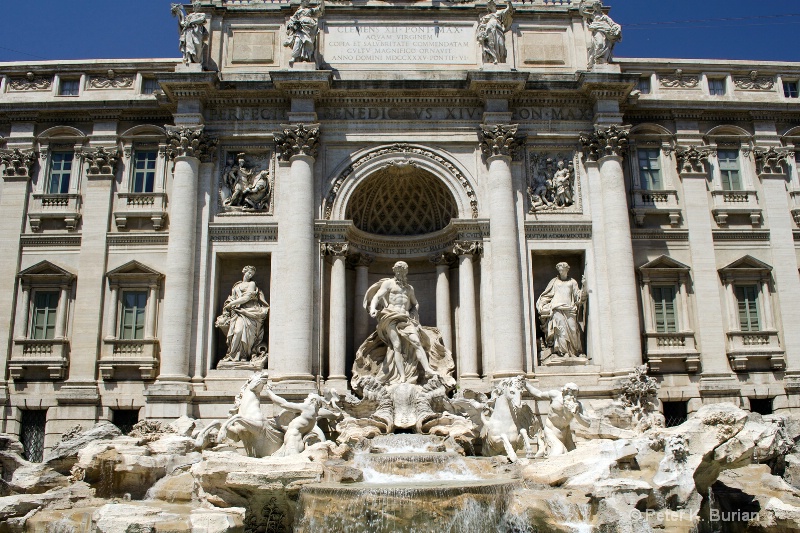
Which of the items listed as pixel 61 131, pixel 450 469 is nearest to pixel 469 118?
pixel 450 469

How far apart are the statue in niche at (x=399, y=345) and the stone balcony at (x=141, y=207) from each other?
7467mm

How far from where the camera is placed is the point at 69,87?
25109 millimetres

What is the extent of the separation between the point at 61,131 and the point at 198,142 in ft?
17.9

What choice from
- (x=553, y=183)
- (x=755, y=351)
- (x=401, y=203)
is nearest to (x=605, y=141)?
(x=553, y=183)

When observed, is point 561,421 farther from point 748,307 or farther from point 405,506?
point 748,307

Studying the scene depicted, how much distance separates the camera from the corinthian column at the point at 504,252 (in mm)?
21531

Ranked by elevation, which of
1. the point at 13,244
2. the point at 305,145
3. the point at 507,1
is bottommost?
the point at 13,244

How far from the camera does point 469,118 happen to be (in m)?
23.7

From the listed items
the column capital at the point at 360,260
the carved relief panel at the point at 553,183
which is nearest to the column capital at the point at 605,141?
the carved relief panel at the point at 553,183

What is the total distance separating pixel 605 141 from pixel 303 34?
34.5 feet

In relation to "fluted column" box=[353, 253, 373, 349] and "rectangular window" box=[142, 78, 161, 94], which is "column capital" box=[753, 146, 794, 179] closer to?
"fluted column" box=[353, 253, 373, 349]

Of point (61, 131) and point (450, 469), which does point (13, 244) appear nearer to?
point (61, 131)

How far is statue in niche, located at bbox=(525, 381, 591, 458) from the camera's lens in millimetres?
17312

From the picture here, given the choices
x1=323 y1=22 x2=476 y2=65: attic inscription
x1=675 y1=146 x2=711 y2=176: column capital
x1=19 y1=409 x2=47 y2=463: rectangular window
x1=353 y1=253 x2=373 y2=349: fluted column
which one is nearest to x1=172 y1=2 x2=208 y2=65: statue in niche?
x1=323 y1=22 x2=476 y2=65: attic inscription
